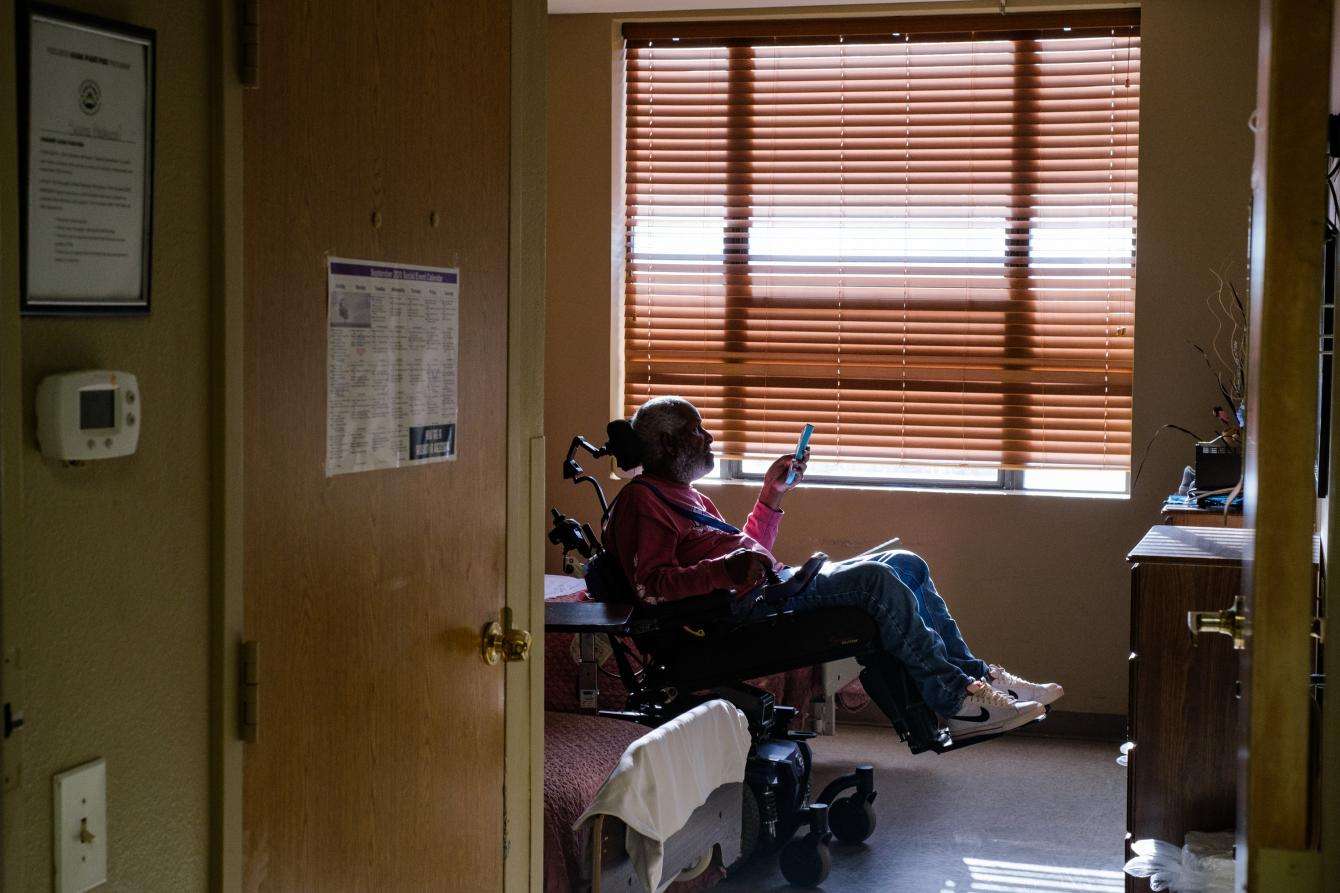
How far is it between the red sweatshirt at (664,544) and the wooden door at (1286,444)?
2523 mm

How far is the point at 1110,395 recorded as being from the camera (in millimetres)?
4812

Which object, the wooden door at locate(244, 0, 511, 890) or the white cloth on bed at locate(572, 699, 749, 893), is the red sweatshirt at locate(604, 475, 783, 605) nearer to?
the white cloth on bed at locate(572, 699, 749, 893)

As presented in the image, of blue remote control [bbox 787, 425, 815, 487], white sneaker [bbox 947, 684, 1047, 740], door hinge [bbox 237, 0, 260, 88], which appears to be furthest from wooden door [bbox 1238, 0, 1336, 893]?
blue remote control [bbox 787, 425, 815, 487]

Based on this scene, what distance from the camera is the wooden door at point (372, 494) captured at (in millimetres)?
1439

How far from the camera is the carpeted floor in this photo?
11.5 feet

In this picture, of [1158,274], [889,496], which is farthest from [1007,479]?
[1158,274]

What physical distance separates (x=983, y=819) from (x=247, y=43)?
3.27 meters

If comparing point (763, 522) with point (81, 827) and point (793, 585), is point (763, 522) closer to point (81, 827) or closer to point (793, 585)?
point (793, 585)

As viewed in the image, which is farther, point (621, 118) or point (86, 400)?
point (621, 118)

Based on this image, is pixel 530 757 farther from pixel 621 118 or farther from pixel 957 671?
pixel 621 118

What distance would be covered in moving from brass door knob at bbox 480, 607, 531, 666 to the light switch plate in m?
0.80

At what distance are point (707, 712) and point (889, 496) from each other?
210 cm

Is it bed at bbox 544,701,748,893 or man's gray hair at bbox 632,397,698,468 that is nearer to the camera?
bed at bbox 544,701,748,893

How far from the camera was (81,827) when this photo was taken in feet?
3.84
